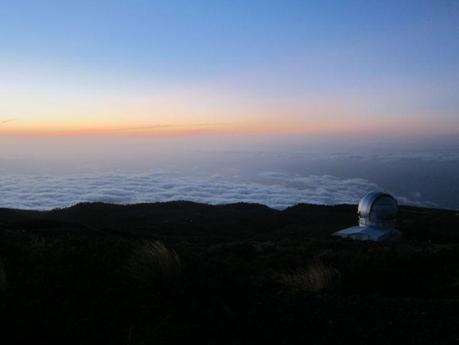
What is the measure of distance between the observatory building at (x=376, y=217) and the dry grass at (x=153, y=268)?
14757 mm

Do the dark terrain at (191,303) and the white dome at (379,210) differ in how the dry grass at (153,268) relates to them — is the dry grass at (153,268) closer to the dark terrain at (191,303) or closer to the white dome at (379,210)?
the dark terrain at (191,303)

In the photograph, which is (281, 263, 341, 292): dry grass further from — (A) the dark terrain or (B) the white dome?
(B) the white dome

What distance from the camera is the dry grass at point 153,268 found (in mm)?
5148

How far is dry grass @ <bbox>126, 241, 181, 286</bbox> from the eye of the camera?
5.15 meters

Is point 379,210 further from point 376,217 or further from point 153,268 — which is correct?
point 153,268

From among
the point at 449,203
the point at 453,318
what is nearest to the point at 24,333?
the point at 453,318

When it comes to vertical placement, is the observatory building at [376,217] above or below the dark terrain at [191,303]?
below

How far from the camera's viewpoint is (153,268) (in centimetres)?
539

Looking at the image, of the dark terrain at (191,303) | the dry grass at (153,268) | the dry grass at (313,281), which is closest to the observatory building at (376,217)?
the dark terrain at (191,303)

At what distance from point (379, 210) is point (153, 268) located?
16322 mm

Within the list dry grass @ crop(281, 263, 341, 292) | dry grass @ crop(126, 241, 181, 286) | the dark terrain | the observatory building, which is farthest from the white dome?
dry grass @ crop(126, 241, 181, 286)

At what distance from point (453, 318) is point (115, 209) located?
42.3 metres

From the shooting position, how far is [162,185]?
84.9 m

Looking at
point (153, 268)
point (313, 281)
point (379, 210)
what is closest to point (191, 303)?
point (153, 268)
